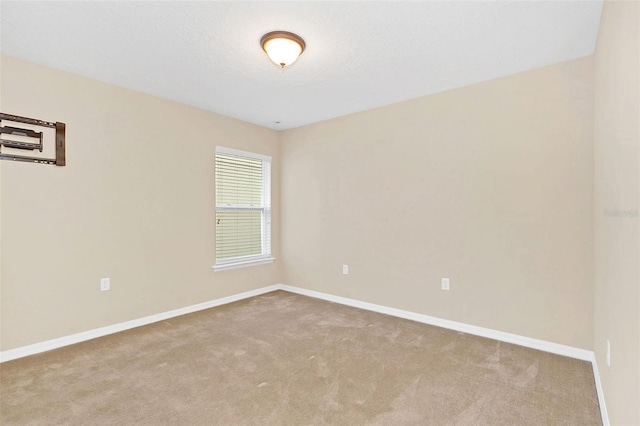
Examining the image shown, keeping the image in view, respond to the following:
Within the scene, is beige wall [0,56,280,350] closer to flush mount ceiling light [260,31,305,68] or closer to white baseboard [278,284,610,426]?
white baseboard [278,284,610,426]

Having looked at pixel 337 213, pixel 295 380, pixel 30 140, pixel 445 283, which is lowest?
pixel 295 380

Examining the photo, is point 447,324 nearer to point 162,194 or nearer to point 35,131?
point 162,194

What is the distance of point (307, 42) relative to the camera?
2391 millimetres

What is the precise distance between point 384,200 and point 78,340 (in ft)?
11.2

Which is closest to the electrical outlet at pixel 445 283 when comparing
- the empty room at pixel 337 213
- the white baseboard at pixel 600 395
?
the empty room at pixel 337 213

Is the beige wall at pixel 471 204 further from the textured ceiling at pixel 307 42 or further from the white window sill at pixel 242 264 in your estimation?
the white window sill at pixel 242 264

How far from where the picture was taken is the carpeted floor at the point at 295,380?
74.4 inches

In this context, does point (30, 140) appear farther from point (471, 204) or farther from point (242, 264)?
point (471, 204)

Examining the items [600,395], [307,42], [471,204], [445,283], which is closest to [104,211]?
[307,42]

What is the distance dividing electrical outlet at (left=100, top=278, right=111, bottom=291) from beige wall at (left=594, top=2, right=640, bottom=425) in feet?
12.6

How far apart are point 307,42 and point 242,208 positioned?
2676 mm

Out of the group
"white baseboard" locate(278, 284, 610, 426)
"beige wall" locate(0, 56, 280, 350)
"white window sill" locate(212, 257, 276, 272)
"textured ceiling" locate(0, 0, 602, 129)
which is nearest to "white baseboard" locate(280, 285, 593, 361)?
"white baseboard" locate(278, 284, 610, 426)

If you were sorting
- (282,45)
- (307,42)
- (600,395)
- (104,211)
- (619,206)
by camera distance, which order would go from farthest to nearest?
(104,211) < (307,42) < (282,45) < (600,395) < (619,206)

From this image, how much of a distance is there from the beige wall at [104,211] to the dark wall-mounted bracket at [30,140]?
53 millimetres
